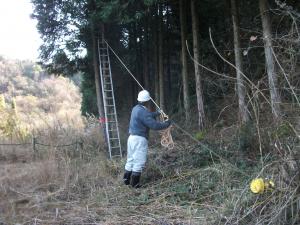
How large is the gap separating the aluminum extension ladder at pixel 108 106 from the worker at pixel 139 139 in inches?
126

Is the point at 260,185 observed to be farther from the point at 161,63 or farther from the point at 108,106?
the point at 161,63

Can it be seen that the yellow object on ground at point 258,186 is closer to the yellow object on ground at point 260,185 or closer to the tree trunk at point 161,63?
the yellow object on ground at point 260,185

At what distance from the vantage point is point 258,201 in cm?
522

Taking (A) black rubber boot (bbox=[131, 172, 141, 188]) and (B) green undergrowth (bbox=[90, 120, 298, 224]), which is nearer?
(B) green undergrowth (bbox=[90, 120, 298, 224])

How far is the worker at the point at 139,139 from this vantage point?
7.94 meters

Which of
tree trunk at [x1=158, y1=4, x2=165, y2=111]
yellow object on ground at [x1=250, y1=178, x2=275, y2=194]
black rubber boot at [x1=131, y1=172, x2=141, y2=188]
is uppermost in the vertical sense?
tree trunk at [x1=158, y1=4, x2=165, y2=111]

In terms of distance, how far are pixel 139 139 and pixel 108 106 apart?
459 centimetres

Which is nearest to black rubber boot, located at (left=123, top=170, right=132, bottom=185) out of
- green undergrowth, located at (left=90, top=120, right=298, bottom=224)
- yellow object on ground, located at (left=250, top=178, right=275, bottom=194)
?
green undergrowth, located at (left=90, top=120, right=298, bottom=224)

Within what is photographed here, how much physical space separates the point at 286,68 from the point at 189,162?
3.13 metres

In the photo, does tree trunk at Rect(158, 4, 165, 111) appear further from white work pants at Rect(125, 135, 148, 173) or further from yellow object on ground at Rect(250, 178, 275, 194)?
yellow object on ground at Rect(250, 178, 275, 194)

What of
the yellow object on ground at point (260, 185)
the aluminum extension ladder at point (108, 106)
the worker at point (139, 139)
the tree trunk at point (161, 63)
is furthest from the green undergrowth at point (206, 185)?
the tree trunk at point (161, 63)

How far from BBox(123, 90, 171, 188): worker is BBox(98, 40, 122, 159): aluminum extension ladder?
3.19 meters

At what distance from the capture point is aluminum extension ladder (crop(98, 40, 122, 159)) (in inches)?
462

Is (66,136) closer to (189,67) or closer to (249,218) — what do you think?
(189,67)
